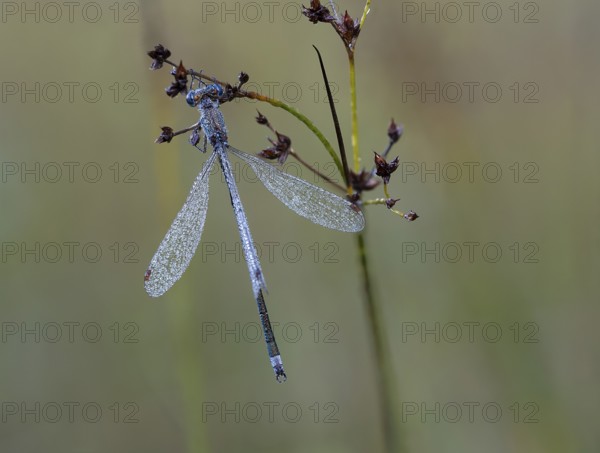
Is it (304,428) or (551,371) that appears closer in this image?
(551,371)

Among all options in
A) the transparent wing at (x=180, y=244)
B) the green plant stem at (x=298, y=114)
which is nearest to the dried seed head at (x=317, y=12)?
the green plant stem at (x=298, y=114)

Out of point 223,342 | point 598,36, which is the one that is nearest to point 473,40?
point 598,36

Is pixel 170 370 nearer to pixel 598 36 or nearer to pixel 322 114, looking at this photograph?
pixel 322 114

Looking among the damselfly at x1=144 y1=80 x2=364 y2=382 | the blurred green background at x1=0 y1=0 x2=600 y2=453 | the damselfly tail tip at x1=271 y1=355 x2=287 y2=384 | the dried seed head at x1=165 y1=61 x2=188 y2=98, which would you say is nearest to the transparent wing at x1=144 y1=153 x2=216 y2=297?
the damselfly at x1=144 y1=80 x2=364 y2=382

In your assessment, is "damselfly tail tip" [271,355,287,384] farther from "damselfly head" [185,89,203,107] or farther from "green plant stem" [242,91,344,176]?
"damselfly head" [185,89,203,107]

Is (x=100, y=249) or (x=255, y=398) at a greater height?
(x=100, y=249)

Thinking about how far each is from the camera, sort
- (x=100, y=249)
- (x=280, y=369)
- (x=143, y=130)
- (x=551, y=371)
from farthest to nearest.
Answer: (x=143, y=130) → (x=100, y=249) → (x=551, y=371) → (x=280, y=369)
